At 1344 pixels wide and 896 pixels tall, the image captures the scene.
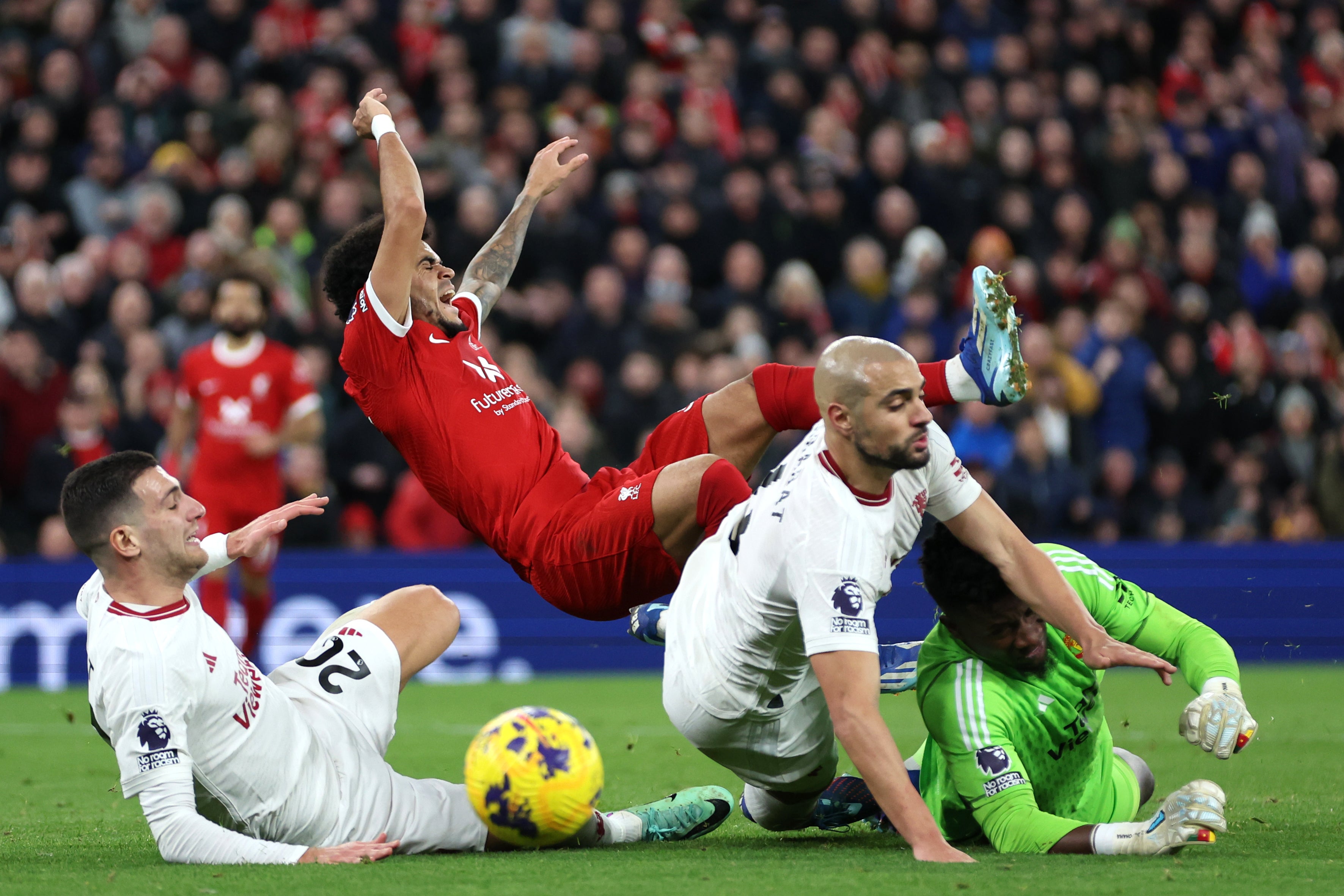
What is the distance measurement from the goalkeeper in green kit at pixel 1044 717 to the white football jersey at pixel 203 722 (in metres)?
1.97

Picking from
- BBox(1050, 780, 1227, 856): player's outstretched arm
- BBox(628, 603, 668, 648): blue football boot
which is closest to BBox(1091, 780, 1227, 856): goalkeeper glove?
BBox(1050, 780, 1227, 856): player's outstretched arm

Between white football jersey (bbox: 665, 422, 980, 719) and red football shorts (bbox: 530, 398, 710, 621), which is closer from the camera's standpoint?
white football jersey (bbox: 665, 422, 980, 719)

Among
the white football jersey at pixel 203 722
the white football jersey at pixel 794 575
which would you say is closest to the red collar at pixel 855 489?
the white football jersey at pixel 794 575

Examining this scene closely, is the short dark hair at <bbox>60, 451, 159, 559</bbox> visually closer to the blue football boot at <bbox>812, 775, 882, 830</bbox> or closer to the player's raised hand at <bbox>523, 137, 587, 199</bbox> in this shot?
the blue football boot at <bbox>812, 775, 882, 830</bbox>

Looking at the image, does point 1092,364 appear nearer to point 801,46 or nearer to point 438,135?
point 801,46

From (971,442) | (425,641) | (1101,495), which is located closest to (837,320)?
(971,442)

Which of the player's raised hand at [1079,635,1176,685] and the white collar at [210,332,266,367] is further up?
the white collar at [210,332,266,367]

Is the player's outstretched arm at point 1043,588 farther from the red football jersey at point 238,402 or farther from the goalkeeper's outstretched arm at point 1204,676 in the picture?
the red football jersey at point 238,402

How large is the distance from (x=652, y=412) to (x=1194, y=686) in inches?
298

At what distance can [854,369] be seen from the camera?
4.88 m

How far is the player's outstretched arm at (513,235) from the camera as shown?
7363 millimetres

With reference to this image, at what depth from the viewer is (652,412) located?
12.4m

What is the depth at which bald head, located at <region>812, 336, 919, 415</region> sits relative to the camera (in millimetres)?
4848

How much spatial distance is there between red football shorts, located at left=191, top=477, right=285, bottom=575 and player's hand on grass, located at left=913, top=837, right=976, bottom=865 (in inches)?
254
